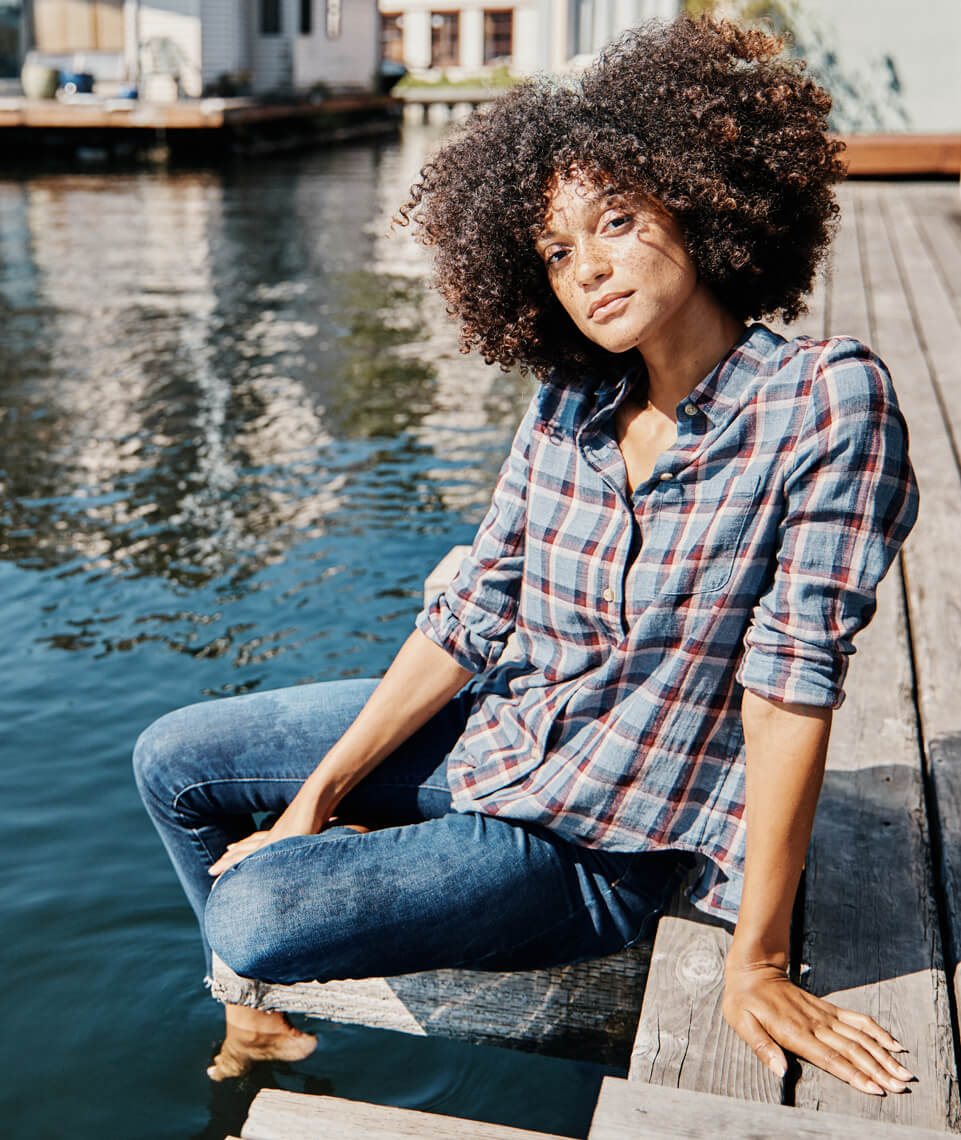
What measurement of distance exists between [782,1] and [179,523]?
996cm

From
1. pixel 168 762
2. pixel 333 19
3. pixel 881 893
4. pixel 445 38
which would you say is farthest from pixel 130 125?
pixel 445 38

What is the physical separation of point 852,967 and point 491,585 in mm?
722

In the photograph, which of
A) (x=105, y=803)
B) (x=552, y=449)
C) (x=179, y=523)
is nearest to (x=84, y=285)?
(x=179, y=523)

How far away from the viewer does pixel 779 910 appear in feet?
5.36

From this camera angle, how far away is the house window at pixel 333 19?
3144cm

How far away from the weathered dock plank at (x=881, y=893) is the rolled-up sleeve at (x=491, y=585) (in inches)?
23.5

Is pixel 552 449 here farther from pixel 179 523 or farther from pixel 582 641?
pixel 179 523

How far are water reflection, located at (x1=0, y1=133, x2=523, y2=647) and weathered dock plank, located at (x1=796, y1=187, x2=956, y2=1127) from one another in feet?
7.73

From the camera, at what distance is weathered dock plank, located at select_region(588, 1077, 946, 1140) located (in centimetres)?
142

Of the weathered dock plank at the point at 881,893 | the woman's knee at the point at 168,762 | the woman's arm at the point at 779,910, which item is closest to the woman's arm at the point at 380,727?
the woman's knee at the point at 168,762

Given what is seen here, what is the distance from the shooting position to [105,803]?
3.49 m

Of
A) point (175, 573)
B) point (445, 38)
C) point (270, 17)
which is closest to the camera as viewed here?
point (175, 573)

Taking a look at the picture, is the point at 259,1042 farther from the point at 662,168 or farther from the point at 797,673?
the point at 662,168

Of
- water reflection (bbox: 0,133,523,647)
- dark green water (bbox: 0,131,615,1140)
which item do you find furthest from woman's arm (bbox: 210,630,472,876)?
water reflection (bbox: 0,133,523,647)
